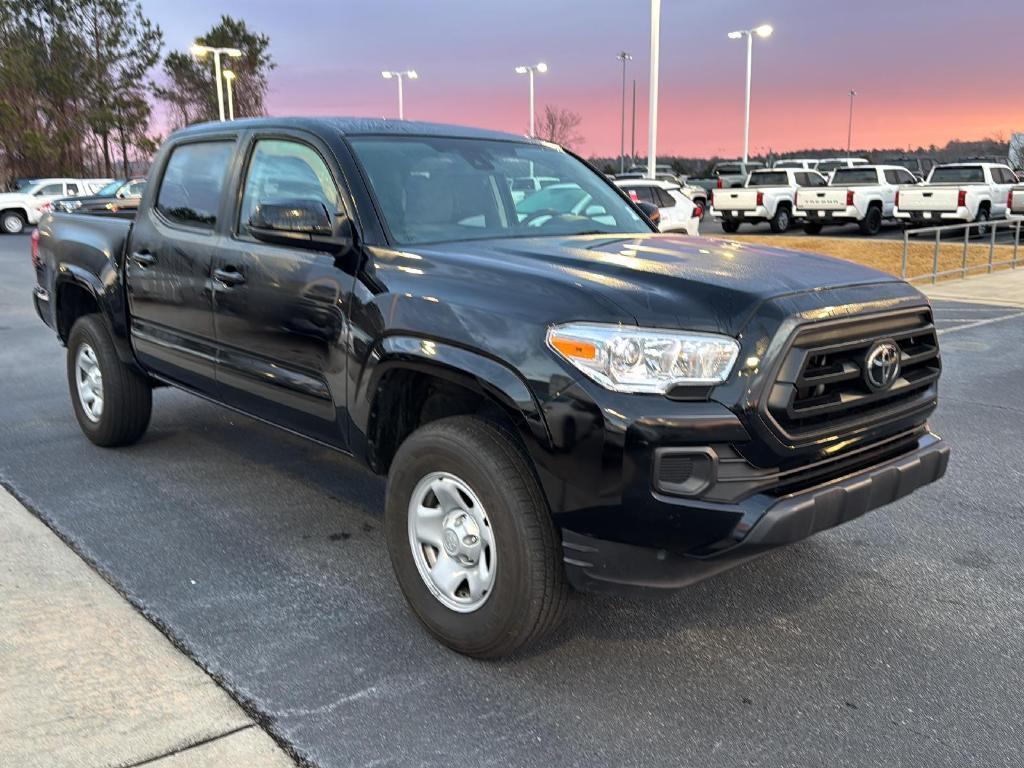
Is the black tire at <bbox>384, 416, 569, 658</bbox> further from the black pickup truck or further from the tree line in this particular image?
the tree line

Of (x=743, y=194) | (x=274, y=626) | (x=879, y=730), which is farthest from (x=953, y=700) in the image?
(x=743, y=194)

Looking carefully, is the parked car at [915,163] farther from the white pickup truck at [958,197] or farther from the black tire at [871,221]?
the black tire at [871,221]

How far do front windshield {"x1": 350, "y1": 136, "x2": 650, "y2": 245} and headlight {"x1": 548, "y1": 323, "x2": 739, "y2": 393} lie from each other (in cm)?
116

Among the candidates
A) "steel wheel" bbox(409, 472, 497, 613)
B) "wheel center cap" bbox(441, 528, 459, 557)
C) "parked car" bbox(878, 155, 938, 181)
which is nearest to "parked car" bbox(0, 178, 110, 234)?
"steel wheel" bbox(409, 472, 497, 613)

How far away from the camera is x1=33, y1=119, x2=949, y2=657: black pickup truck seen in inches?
108

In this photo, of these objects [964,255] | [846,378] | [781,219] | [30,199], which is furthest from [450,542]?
[30,199]

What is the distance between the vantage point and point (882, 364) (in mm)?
3096

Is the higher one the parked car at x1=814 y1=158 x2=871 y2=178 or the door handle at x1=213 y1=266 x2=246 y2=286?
the parked car at x1=814 y1=158 x2=871 y2=178

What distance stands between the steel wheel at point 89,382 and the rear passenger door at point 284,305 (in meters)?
1.51

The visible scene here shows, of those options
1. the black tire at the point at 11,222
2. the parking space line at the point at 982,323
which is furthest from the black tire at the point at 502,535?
the black tire at the point at 11,222

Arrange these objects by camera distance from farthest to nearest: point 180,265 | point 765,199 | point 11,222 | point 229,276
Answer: point 11,222
point 765,199
point 180,265
point 229,276

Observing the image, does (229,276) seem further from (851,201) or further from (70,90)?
(70,90)

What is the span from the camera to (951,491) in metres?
4.95

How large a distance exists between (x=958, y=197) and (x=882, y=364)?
21.8m
